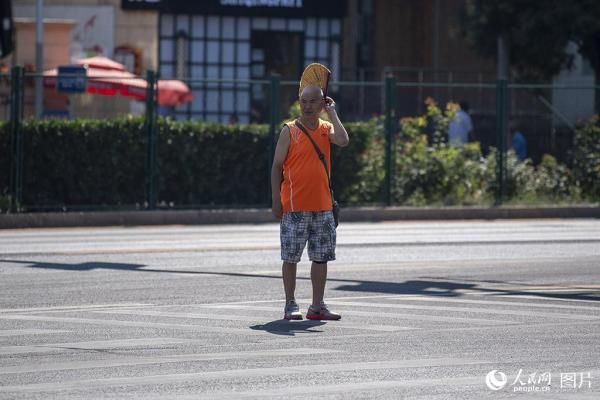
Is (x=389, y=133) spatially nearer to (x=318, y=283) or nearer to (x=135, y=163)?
(x=135, y=163)

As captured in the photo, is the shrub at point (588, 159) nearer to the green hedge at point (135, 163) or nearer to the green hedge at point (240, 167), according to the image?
the green hedge at point (240, 167)

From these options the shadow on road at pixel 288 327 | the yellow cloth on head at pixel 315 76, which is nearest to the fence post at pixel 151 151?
the yellow cloth on head at pixel 315 76

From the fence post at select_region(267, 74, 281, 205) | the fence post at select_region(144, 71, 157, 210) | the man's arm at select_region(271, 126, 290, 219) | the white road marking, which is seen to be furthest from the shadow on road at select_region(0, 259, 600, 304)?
the fence post at select_region(267, 74, 281, 205)

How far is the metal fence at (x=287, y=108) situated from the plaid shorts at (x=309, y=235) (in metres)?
11.8

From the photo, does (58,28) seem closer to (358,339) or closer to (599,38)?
(599,38)

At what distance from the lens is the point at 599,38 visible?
35.8 m

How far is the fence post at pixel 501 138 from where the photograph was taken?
2478 centimetres

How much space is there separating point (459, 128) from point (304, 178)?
14767 mm

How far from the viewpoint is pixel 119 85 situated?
78.2ft

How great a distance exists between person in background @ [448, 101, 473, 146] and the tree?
10.4m

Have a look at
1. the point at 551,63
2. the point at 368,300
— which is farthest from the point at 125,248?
the point at 551,63

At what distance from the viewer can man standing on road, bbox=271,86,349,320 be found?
10.8 metres

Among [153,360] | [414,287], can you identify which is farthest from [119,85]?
[153,360]

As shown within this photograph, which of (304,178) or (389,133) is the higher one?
(389,133)
